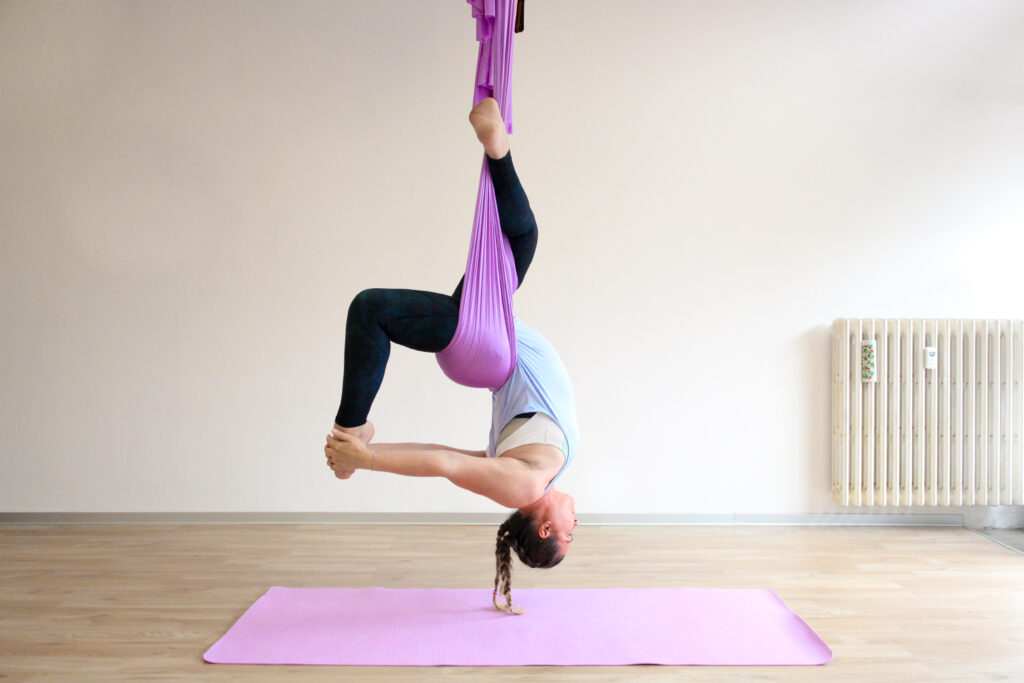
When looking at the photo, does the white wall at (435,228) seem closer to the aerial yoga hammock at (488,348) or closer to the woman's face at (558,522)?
the woman's face at (558,522)

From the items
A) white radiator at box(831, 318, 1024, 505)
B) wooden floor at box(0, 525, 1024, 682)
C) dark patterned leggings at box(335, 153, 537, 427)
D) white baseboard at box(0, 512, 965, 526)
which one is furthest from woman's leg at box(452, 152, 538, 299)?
white radiator at box(831, 318, 1024, 505)

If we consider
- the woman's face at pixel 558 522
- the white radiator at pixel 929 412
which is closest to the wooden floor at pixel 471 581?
the white radiator at pixel 929 412

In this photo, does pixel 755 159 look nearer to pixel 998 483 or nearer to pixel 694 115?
pixel 694 115

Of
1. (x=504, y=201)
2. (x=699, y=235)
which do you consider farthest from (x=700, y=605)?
(x=699, y=235)

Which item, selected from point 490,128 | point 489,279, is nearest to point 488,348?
point 489,279

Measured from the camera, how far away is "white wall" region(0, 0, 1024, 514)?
436 cm

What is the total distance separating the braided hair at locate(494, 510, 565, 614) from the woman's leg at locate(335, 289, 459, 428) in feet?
2.86

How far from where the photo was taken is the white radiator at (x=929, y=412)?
4246 mm

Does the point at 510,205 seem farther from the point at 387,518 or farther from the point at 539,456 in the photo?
the point at 387,518

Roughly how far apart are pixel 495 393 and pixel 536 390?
6.2 inches

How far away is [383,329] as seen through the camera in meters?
2.12

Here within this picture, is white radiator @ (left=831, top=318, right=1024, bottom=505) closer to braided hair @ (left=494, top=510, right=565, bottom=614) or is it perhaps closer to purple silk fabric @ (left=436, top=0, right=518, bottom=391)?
braided hair @ (left=494, top=510, right=565, bottom=614)

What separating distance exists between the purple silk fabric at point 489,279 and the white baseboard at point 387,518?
2222 mm

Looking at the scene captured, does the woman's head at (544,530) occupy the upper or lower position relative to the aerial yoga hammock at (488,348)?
lower
